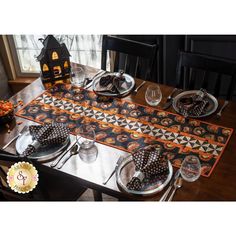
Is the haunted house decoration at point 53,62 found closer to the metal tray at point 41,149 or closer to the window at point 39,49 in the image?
the metal tray at point 41,149

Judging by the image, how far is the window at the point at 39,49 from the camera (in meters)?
3.18

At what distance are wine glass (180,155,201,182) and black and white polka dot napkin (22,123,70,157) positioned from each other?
0.62m

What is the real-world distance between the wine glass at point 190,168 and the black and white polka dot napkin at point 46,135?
621 millimetres

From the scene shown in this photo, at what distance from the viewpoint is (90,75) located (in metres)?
2.47

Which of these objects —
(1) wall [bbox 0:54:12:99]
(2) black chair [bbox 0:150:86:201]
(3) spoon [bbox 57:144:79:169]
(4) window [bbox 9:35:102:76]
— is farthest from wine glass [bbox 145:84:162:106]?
(1) wall [bbox 0:54:12:99]

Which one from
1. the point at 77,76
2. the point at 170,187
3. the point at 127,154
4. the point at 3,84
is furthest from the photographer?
the point at 3,84

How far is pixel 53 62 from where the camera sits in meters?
2.36

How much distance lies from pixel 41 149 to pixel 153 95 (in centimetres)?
69

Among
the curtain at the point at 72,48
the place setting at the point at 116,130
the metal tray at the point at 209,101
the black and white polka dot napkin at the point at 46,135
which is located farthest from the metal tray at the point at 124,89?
the curtain at the point at 72,48

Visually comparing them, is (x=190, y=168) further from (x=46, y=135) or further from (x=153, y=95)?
(x=46, y=135)

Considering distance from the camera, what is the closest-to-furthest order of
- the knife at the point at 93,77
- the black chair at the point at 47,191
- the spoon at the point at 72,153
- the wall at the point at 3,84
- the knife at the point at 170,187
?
the knife at the point at 170,187 → the spoon at the point at 72,153 → the black chair at the point at 47,191 → the knife at the point at 93,77 → the wall at the point at 3,84

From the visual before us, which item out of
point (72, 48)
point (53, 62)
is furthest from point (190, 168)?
point (72, 48)

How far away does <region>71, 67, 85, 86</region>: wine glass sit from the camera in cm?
239
